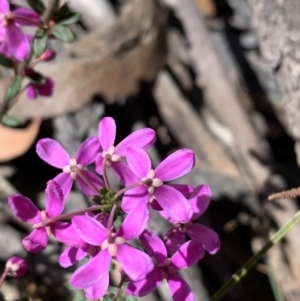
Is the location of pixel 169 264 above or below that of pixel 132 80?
above

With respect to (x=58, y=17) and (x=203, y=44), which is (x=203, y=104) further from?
(x=58, y=17)

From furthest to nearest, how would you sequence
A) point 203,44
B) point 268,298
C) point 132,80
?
1. point 203,44
2. point 132,80
3. point 268,298

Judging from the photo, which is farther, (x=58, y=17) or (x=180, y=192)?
(x=58, y=17)

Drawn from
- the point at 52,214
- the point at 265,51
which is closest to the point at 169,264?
the point at 52,214

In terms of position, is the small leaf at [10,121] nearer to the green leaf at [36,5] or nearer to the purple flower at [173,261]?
the green leaf at [36,5]

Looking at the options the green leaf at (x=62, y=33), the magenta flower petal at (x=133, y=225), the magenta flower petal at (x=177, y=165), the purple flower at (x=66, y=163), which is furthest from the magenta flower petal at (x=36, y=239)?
the green leaf at (x=62, y=33)

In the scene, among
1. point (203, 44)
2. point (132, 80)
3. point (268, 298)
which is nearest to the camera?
point (268, 298)

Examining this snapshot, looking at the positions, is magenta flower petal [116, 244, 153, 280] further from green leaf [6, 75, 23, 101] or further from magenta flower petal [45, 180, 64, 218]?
green leaf [6, 75, 23, 101]
